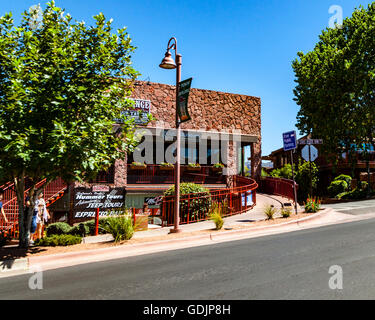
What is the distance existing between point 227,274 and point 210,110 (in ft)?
55.5

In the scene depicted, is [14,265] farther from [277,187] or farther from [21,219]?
[277,187]

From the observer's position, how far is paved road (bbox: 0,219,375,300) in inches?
167

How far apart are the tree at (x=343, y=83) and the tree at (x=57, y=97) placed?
1626cm

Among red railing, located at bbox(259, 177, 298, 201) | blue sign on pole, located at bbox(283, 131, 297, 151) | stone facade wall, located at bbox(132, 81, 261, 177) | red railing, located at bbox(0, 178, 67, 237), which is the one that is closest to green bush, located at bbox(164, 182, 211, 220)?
blue sign on pole, located at bbox(283, 131, 297, 151)

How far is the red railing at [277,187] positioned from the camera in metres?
16.7

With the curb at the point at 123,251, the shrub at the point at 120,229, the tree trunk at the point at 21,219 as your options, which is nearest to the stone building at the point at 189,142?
the tree trunk at the point at 21,219

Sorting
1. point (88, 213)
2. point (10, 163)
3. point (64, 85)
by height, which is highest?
point (64, 85)

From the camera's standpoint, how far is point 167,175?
63.7ft

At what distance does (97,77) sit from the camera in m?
7.68

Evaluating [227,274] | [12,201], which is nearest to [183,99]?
[227,274]

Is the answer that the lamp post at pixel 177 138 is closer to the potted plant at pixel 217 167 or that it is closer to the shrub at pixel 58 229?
the shrub at pixel 58 229
